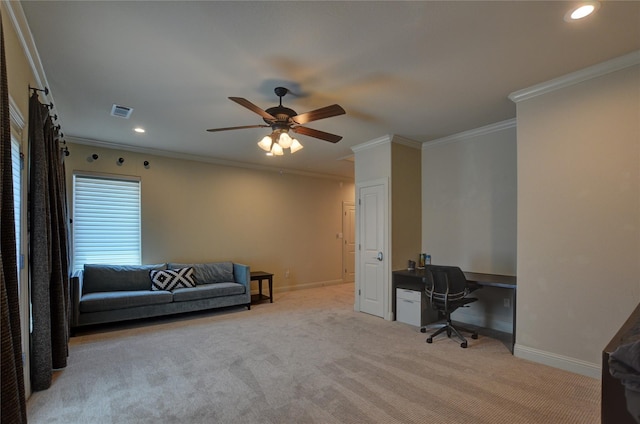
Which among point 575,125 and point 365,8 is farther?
point 575,125

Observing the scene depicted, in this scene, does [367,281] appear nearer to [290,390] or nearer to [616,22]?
[290,390]

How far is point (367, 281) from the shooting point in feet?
16.5

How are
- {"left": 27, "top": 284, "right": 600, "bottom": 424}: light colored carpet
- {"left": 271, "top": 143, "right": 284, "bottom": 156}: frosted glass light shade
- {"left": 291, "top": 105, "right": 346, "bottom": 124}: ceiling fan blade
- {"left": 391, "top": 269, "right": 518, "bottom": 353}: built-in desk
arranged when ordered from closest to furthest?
1. {"left": 27, "top": 284, "right": 600, "bottom": 424}: light colored carpet
2. {"left": 291, "top": 105, "right": 346, "bottom": 124}: ceiling fan blade
3. {"left": 271, "top": 143, "right": 284, "bottom": 156}: frosted glass light shade
4. {"left": 391, "top": 269, "right": 518, "bottom": 353}: built-in desk

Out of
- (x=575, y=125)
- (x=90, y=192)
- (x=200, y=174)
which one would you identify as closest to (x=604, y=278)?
(x=575, y=125)

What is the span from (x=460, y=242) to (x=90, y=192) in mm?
5685

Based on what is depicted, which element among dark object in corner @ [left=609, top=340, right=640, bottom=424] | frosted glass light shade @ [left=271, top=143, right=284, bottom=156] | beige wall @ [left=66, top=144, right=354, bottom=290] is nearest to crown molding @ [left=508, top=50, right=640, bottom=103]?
frosted glass light shade @ [left=271, top=143, right=284, bottom=156]

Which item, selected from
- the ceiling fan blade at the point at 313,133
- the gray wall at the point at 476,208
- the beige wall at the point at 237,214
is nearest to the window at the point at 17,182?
the ceiling fan blade at the point at 313,133

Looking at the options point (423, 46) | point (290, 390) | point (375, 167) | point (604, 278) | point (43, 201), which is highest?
point (423, 46)

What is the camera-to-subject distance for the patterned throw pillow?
191 inches

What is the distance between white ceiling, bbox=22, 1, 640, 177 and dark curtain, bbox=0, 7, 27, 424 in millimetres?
972

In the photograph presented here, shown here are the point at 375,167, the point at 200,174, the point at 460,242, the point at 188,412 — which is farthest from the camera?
the point at 200,174

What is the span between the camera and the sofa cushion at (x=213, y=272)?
5328mm

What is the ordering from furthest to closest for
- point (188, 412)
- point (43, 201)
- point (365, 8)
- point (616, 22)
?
point (43, 201) < point (188, 412) < point (616, 22) < point (365, 8)

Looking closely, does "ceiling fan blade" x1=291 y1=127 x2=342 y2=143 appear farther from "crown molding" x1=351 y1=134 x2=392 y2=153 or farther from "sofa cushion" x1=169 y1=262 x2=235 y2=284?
"sofa cushion" x1=169 y1=262 x2=235 y2=284
